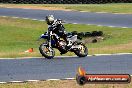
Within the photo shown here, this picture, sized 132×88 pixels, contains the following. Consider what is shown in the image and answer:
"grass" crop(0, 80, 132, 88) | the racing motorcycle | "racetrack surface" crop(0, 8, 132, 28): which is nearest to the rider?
the racing motorcycle

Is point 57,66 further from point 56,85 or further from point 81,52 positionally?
point 56,85

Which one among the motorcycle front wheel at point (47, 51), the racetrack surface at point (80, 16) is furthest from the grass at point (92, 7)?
the motorcycle front wheel at point (47, 51)

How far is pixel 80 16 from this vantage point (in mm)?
32000

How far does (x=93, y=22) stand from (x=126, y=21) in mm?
2036

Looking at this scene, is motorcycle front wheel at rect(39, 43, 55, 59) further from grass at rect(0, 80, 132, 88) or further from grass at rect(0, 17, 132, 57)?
grass at rect(0, 80, 132, 88)

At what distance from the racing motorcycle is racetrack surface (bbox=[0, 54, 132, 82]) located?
0.26 meters

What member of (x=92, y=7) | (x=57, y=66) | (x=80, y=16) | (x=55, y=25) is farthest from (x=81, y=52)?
(x=92, y=7)

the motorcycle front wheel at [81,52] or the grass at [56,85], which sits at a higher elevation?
the grass at [56,85]

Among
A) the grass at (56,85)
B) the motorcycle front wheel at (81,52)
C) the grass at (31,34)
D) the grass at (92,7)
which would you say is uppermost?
the grass at (56,85)

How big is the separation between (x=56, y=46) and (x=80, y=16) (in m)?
17.0

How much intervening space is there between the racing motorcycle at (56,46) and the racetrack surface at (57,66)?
0.26 m

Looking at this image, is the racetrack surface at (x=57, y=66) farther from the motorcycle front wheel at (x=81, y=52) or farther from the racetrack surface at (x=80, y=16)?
the racetrack surface at (x=80, y=16)

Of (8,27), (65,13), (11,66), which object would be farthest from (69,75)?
(65,13)

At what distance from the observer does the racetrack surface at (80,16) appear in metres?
28.8
